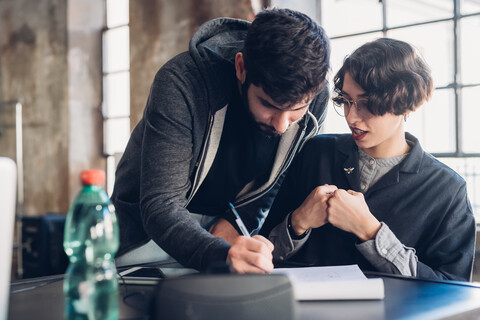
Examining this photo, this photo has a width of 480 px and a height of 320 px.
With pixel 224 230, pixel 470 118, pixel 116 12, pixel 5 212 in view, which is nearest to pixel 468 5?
pixel 470 118

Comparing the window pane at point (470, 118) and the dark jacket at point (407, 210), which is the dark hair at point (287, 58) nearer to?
the dark jacket at point (407, 210)

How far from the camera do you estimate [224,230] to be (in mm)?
1527

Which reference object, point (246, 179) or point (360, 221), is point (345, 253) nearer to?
point (360, 221)

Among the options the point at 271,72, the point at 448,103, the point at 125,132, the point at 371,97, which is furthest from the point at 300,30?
the point at 125,132

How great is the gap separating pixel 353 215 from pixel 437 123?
1711 mm

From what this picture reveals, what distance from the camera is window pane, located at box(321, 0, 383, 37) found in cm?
324

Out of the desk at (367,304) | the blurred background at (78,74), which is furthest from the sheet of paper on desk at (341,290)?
the blurred background at (78,74)

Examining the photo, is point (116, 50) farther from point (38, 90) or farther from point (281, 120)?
point (281, 120)

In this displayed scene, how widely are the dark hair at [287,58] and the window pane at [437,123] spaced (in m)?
1.72

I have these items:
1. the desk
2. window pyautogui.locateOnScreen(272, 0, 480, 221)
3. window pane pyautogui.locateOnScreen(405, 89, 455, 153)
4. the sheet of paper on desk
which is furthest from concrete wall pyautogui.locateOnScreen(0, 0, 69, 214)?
the sheet of paper on desk

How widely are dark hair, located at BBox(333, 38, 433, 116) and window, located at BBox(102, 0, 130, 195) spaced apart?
12.7ft

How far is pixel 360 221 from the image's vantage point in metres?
1.46

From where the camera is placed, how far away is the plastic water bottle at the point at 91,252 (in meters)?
0.82

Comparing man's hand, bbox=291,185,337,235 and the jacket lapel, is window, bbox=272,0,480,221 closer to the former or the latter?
the jacket lapel
